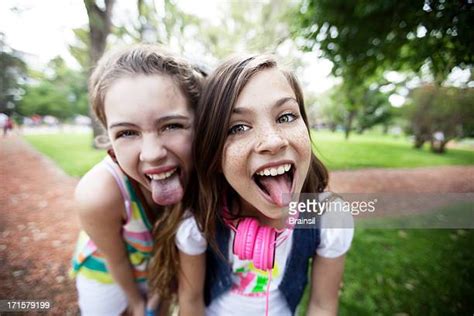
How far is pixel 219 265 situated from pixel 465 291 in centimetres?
139

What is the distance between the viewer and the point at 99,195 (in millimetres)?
848

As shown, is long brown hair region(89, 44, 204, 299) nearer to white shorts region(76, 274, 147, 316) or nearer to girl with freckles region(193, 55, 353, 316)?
girl with freckles region(193, 55, 353, 316)

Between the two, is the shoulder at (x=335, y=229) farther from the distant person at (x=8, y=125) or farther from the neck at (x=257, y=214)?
the distant person at (x=8, y=125)

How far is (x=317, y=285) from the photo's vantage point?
0.88 m

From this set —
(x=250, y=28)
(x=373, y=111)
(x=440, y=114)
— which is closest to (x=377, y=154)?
(x=373, y=111)

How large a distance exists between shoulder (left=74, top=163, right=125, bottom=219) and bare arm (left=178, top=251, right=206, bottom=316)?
266mm

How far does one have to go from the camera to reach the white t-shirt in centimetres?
82

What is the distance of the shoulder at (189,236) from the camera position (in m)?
0.82

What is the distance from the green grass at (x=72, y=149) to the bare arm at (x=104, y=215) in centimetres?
27

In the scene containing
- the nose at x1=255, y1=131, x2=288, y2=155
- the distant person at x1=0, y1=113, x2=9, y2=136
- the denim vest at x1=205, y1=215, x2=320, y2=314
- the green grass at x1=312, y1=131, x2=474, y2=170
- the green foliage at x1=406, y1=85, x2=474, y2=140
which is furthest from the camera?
the green grass at x1=312, y1=131, x2=474, y2=170

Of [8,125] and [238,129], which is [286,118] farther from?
[8,125]

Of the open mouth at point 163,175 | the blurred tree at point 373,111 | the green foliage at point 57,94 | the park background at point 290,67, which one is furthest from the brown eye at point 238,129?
the blurred tree at point 373,111

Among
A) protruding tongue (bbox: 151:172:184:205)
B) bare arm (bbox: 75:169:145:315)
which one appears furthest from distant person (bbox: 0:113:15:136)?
protruding tongue (bbox: 151:172:184:205)

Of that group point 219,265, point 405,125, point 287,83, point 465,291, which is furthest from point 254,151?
point 465,291
